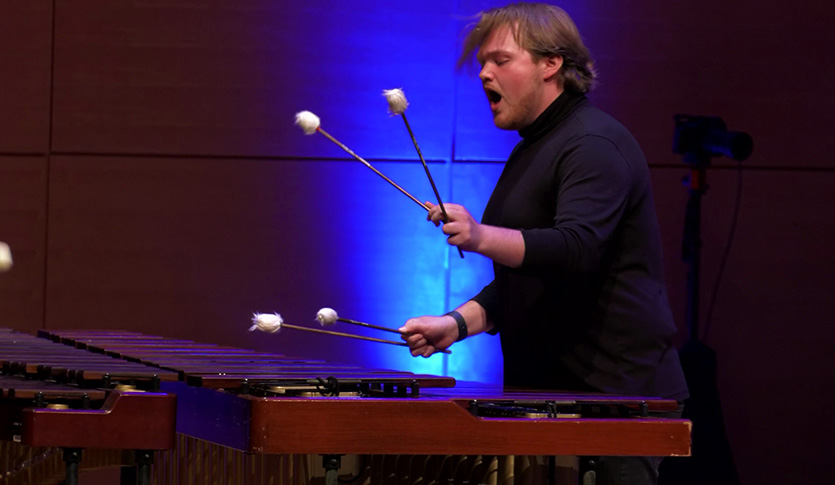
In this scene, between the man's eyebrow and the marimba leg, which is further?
the man's eyebrow

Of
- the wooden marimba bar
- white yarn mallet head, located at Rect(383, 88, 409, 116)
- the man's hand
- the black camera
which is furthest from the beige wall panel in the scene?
white yarn mallet head, located at Rect(383, 88, 409, 116)

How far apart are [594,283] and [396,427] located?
27.4 inches

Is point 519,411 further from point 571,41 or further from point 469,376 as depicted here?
point 469,376

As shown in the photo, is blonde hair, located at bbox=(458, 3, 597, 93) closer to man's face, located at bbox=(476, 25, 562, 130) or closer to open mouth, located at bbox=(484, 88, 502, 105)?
man's face, located at bbox=(476, 25, 562, 130)

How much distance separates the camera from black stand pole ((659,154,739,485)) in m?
4.12

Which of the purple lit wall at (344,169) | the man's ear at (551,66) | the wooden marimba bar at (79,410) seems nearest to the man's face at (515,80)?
the man's ear at (551,66)

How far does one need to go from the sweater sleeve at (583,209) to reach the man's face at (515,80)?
0.66ft

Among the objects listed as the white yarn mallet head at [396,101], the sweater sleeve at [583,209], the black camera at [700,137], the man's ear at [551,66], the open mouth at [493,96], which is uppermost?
the black camera at [700,137]

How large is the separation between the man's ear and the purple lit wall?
2.06m

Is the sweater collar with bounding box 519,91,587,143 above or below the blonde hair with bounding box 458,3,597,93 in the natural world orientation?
below

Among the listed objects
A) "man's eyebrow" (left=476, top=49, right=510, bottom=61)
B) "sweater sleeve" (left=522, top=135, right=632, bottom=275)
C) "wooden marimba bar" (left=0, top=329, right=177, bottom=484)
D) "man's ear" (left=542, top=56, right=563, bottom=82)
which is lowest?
"wooden marimba bar" (left=0, top=329, right=177, bottom=484)

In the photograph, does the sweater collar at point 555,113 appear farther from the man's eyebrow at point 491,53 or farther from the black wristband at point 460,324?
the black wristband at point 460,324

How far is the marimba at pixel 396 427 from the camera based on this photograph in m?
1.92

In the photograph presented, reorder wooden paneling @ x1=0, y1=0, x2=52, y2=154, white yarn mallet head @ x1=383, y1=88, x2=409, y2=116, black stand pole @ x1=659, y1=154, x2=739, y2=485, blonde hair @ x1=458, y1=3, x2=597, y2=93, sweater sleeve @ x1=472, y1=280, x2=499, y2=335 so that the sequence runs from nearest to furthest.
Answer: white yarn mallet head @ x1=383, y1=88, x2=409, y2=116
blonde hair @ x1=458, y1=3, x2=597, y2=93
sweater sleeve @ x1=472, y1=280, x2=499, y2=335
black stand pole @ x1=659, y1=154, x2=739, y2=485
wooden paneling @ x1=0, y1=0, x2=52, y2=154
